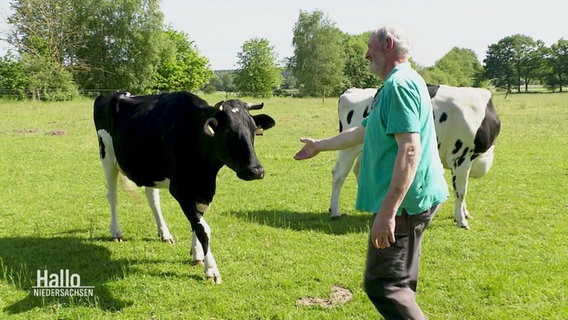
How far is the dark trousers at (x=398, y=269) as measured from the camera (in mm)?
2979

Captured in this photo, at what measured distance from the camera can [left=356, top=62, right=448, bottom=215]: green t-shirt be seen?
2.69 meters

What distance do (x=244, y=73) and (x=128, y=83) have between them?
118 ft

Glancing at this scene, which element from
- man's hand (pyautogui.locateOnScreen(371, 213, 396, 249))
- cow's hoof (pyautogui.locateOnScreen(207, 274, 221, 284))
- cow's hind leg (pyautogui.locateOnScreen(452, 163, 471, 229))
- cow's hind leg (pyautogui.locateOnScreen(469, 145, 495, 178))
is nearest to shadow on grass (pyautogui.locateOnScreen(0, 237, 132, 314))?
cow's hoof (pyautogui.locateOnScreen(207, 274, 221, 284))

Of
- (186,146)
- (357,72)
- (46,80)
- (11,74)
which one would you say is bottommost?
(186,146)

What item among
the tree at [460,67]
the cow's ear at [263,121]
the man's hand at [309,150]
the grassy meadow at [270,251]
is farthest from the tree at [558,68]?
the man's hand at [309,150]

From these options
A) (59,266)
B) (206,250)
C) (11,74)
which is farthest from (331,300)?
(11,74)

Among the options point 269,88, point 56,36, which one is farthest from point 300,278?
point 269,88

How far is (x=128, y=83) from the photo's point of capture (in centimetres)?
5659

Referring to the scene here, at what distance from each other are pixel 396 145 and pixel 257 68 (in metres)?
87.9

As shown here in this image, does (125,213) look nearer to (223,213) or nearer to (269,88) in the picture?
(223,213)

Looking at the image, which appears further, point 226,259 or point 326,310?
point 226,259

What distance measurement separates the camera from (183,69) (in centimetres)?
7350

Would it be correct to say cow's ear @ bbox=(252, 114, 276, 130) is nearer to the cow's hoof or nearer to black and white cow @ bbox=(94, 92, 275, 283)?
black and white cow @ bbox=(94, 92, 275, 283)

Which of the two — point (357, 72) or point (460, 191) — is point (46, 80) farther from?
point (357, 72)
